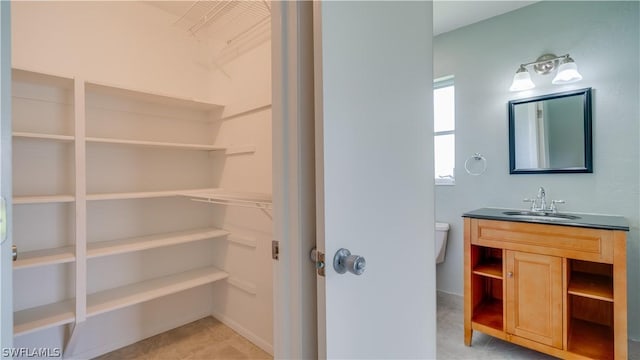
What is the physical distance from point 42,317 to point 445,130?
3.19 m

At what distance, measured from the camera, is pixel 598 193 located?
205 cm

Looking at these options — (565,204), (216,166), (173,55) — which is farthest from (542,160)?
(173,55)

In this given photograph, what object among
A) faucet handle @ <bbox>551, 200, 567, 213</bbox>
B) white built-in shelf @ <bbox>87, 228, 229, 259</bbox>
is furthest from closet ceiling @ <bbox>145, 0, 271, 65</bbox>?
faucet handle @ <bbox>551, 200, 567, 213</bbox>

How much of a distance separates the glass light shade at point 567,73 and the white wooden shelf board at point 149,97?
2475 millimetres

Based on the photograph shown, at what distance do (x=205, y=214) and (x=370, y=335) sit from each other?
2043mm

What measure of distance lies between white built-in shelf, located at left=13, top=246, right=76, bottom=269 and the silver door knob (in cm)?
171

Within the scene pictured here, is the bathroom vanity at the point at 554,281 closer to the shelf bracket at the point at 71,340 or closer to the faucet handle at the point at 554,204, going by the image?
→ the faucet handle at the point at 554,204

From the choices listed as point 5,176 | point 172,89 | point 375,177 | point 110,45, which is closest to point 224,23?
point 172,89

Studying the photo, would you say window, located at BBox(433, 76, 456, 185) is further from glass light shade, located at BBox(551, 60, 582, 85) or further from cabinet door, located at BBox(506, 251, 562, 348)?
cabinet door, located at BBox(506, 251, 562, 348)

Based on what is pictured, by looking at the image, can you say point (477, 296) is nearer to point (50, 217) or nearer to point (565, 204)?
point (565, 204)

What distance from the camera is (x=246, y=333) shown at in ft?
7.29

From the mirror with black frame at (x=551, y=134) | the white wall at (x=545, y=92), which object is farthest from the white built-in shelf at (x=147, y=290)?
the mirror with black frame at (x=551, y=134)

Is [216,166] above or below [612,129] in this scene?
below

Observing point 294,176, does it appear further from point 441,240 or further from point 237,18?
point 441,240
